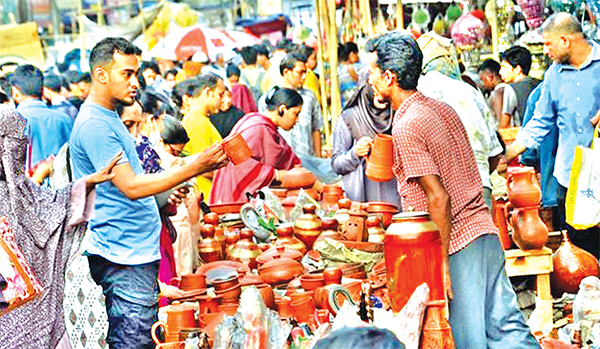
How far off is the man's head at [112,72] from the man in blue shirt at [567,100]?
9.28 ft

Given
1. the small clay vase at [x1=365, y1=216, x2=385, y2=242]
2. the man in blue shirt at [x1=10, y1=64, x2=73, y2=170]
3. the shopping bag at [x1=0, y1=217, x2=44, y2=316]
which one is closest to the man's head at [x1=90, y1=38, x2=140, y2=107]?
the shopping bag at [x1=0, y1=217, x2=44, y2=316]

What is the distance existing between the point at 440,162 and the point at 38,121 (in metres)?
4.85

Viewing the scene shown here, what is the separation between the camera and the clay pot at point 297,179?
7.91 metres

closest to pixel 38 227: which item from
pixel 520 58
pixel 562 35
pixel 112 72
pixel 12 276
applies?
pixel 12 276

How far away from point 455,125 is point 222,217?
3295 mm

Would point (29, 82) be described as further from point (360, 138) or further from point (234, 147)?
point (234, 147)

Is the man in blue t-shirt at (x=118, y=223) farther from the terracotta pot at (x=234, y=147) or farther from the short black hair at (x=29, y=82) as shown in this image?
the short black hair at (x=29, y=82)

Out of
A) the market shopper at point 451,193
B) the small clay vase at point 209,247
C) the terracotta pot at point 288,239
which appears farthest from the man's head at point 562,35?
the market shopper at point 451,193

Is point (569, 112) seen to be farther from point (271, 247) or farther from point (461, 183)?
point (461, 183)

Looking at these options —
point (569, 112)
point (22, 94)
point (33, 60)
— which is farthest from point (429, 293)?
point (33, 60)

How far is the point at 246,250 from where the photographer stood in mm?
6395

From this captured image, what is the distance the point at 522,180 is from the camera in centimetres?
625

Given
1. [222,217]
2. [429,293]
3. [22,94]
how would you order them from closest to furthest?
[429,293]
[222,217]
[22,94]

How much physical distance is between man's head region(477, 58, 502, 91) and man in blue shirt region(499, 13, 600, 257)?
4528 millimetres
